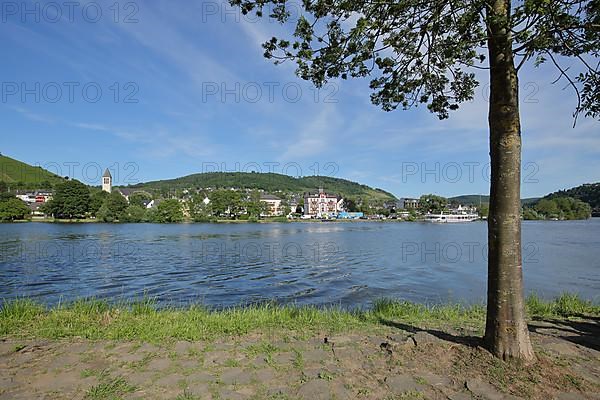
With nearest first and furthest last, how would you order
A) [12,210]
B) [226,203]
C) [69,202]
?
[12,210]
[69,202]
[226,203]

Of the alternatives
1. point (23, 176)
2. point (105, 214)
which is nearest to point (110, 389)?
point (105, 214)

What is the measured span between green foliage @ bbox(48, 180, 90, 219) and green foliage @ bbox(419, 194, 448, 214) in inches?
4596

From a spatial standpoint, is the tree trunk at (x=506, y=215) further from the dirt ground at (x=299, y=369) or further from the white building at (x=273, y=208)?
the white building at (x=273, y=208)

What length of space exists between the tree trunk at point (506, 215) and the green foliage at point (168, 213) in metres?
103

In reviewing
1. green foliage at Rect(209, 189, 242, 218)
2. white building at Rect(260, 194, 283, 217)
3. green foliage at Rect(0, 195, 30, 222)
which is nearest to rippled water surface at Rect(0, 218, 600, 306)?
green foliage at Rect(0, 195, 30, 222)

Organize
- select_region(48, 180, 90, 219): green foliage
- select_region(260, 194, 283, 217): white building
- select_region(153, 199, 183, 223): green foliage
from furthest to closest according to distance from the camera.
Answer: select_region(260, 194, 283, 217): white building < select_region(153, 199, 183, 223): green foliage < select_region(48, 180, 90, 219): green foliage

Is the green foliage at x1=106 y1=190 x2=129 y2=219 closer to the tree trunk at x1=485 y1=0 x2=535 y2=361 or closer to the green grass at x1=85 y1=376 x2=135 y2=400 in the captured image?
the green grass at x1=85 y1=376 x2=135 y2=400

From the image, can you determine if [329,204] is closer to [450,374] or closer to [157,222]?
[157,222]

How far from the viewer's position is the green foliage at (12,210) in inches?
3477

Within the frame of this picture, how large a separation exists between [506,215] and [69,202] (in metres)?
110

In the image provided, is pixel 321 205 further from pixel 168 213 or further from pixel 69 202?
pixel 69 202

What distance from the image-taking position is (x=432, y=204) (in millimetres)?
152625

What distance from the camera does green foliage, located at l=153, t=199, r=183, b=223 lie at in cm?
10056

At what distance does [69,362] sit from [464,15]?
614 cm
